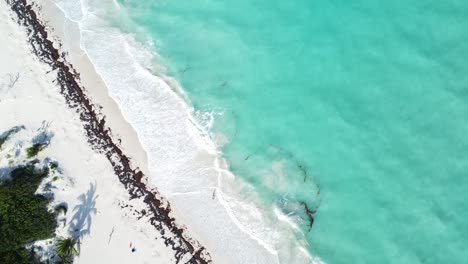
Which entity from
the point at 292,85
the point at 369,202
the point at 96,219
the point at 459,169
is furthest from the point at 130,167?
the point at 459,169

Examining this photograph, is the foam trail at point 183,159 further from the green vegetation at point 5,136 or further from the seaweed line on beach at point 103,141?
the green vegetation at point 5,136

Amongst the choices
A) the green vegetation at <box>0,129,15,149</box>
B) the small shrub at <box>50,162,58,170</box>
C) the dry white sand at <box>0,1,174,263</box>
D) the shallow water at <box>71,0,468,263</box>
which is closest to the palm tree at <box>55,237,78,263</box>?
the dry white sand at <box>0,1,174,263</box>

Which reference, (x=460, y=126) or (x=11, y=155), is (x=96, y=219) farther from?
(x=460, y=126)

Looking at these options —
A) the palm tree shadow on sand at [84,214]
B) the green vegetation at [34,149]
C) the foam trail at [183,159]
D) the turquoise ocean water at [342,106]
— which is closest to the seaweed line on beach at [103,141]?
the foam trail at [183,159]

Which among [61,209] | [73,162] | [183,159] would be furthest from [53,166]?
[183,159]

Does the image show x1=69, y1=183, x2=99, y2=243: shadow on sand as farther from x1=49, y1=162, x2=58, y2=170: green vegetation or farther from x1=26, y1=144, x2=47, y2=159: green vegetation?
x1=26, y1=144, x2=47, y2=159: green vegetation

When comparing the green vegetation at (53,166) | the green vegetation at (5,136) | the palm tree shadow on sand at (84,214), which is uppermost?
the green vegetation at (5,136)
